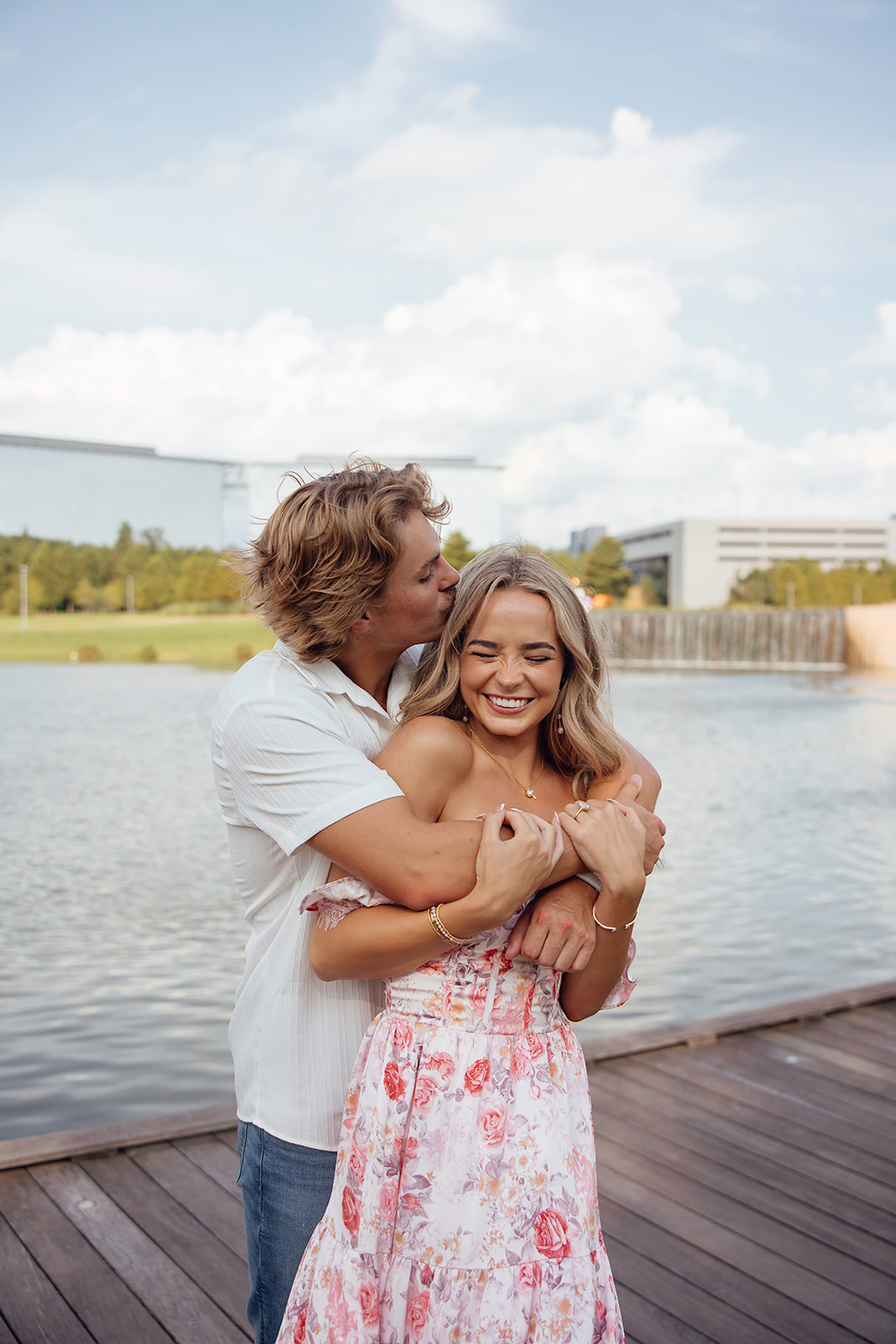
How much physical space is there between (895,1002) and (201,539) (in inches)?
1867

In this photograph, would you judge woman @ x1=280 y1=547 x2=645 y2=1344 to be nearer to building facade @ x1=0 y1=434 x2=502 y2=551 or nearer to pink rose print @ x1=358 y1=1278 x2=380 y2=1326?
pink rose print @ x1=358 y1=1278 x2=380 y2=1326

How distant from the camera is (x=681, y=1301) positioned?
2.29 metres

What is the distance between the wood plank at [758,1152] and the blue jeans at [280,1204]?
1683mm

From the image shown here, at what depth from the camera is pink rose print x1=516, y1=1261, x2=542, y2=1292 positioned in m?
1.26

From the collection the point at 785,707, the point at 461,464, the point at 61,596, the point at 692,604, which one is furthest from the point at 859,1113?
the point at 692,604

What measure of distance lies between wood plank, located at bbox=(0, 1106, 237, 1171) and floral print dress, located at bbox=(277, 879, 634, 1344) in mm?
1706

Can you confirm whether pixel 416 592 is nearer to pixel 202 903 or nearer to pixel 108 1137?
pixel 108 1137

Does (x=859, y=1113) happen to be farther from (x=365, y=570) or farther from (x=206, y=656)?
(x=206, y=656)

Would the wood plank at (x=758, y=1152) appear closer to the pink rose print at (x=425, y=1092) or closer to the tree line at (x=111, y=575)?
the pink rose print at (x=425, y=1092)

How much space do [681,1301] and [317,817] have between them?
5.45ft

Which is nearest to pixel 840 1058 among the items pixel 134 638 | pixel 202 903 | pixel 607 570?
pixel 202 903

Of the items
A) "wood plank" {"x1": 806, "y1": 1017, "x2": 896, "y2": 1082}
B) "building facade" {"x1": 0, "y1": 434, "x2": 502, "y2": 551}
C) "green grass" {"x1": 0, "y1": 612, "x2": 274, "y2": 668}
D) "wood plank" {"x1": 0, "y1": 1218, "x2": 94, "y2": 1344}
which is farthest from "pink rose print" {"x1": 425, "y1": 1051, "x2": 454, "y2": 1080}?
"building facade" {"x1": 0, "y1": 434, "x2": 502, "y2": 551}

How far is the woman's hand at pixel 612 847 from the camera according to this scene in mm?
1291

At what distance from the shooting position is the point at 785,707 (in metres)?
17.5
